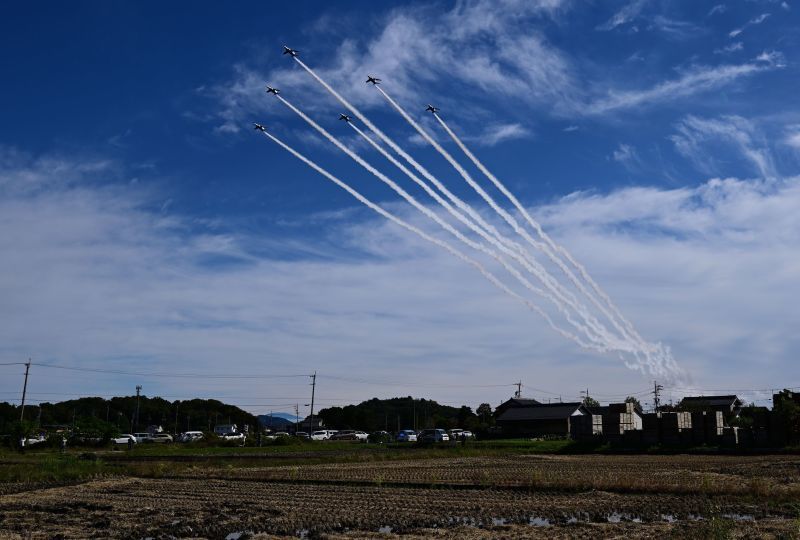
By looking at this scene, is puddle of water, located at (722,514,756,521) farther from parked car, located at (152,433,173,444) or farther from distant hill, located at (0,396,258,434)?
distant hill, located at (0,396,258,434)

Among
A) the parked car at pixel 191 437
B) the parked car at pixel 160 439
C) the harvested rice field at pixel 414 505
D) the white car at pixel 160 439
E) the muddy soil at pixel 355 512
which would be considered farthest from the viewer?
the white car at pixel 160 439

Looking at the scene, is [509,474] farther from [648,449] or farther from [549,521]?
[648,449]

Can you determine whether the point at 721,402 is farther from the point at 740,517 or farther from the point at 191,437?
the point at 740,517

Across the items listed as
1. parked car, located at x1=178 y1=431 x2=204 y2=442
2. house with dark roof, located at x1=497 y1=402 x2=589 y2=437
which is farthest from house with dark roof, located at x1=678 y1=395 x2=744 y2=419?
parked car, located at x1=178 y1=431 x2=204 y2=442

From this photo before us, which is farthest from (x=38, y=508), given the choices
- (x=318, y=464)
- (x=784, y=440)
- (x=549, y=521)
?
(x=784, y=440)

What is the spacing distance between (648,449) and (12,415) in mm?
116211

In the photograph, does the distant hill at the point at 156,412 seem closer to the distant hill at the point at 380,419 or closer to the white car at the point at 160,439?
the distant hill at the point at 380,419

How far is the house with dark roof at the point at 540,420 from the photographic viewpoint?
10088 cm

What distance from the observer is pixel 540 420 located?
10238 cm

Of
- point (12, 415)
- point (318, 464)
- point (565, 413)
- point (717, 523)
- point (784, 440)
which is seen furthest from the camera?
point (12, 415)

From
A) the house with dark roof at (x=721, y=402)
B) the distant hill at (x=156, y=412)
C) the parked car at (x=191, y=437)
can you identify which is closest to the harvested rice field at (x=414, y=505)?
the parked car at (x=191, y=437)

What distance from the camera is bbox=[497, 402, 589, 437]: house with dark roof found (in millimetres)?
100875

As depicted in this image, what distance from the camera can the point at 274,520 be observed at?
21062 mm

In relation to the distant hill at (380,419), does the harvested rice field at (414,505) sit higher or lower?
lower
